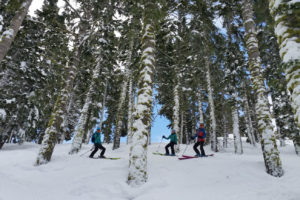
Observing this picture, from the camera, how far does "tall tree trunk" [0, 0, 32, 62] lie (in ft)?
18.7

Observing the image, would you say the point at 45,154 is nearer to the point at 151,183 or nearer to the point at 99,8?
the point at 151,183

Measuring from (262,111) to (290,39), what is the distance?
485 centimetres

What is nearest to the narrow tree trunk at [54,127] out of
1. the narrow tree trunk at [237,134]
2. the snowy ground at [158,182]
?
the snowy ground at [158,182]

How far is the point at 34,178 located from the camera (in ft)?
18.4

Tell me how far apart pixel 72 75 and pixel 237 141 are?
13.1 m

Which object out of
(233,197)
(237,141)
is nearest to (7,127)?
(233,197)

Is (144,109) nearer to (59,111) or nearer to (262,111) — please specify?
(262,111)

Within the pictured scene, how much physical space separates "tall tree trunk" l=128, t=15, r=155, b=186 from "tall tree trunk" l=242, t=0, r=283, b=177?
4.03 metres

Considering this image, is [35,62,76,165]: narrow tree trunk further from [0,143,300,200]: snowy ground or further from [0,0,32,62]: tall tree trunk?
[0,0,32,62]: tall tree trunk

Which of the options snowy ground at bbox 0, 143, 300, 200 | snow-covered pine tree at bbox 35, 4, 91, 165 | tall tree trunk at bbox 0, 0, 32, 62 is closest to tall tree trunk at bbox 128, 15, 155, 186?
snowy ground at bbox 0, 143, 300, 200

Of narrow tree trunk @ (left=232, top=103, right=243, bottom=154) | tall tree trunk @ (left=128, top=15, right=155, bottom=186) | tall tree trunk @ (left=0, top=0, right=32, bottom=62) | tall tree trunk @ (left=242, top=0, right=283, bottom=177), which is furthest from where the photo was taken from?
narrow tree trunk @ (left=232, top=103, right=243, bottom=154)

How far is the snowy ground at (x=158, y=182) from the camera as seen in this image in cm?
446

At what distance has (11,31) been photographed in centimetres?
590

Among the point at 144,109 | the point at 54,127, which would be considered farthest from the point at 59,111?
the point at 144,109
